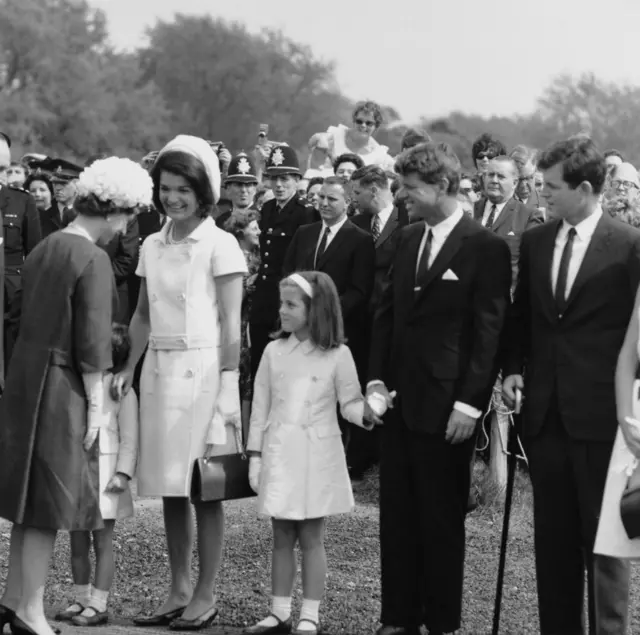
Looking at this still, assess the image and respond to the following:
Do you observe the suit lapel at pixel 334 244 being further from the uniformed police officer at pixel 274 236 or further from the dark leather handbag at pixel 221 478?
the dark leather handbag at pixel 221 478

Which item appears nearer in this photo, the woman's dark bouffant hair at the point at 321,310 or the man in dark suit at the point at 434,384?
the man in dark suit at the point at 434,384

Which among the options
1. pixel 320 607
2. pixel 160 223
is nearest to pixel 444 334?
pixel 320 607

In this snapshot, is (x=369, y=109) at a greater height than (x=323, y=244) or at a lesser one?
greater

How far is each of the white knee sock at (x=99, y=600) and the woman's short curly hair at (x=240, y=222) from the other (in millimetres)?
4964

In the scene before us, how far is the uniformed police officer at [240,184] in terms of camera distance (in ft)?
38.9

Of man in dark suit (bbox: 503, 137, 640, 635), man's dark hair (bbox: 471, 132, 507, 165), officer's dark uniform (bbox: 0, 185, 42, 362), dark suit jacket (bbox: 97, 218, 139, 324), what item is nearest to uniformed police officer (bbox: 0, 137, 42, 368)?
officer's dark uniform (bbox: 0, 185, 42, 362)

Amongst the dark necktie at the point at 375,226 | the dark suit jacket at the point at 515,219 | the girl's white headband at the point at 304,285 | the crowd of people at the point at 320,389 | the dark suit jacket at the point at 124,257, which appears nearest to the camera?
the crowd of people at the point at 320,389

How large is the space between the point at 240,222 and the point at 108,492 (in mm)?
5072

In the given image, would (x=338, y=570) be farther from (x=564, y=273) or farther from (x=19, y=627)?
(x=564, y=273)

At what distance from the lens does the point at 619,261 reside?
578 cm

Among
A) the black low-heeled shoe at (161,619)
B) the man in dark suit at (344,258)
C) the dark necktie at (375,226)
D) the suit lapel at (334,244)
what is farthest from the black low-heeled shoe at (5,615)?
the dark necktie at (375,226)

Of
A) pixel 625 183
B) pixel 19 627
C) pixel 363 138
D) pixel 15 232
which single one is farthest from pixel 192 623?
pixel 363 138

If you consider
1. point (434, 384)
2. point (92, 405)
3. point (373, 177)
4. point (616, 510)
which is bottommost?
point (616, 510)

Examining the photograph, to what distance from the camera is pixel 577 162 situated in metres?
5.90
